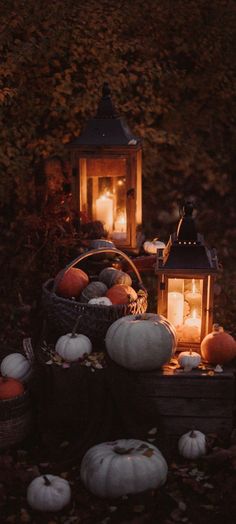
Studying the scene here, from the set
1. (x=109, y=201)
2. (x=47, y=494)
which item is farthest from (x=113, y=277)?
(x=47, y=494)

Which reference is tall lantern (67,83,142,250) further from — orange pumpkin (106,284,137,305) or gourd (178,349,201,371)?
gourd (178,349,201,371)

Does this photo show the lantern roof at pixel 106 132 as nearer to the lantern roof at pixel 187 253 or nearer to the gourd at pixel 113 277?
the gourd at pixel 113 277

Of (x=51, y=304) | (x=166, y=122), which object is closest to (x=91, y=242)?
(x=51, y=304)

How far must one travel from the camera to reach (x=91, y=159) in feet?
23.4

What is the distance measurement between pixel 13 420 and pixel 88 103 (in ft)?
16.8

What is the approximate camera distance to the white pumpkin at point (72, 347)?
555cm

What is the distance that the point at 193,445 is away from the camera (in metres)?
5.20

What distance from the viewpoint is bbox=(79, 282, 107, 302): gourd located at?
6098 millimetres

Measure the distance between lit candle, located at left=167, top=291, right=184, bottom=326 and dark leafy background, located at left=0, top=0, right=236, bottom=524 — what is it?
2.11m

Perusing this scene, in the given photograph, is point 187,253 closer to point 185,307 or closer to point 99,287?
point 185,307

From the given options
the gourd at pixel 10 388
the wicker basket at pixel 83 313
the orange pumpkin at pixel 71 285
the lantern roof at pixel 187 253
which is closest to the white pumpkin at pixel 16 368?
the gourd at pixel 10 388

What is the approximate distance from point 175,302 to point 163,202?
21.7 ft

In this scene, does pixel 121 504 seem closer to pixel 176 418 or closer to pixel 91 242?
pixel 176 418

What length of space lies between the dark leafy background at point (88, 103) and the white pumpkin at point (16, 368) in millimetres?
1286
